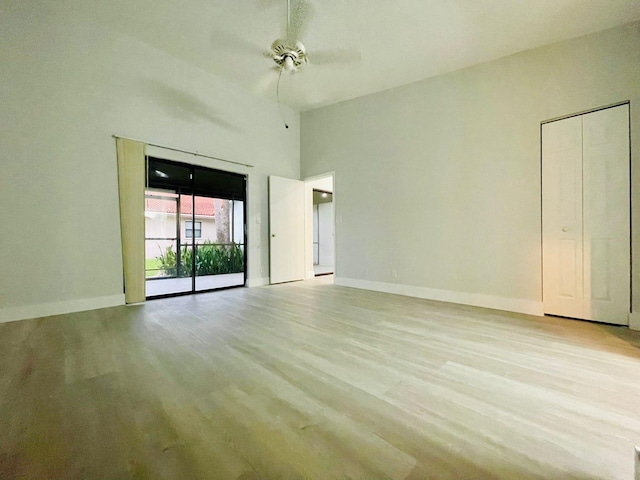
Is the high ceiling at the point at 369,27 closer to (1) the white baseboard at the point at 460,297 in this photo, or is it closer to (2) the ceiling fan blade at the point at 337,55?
(2) the ceiling fan blade at the point at 337,55

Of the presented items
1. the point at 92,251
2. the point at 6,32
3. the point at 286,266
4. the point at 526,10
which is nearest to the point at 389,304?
the point at 286,266

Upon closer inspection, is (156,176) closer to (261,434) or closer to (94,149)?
(94,149)

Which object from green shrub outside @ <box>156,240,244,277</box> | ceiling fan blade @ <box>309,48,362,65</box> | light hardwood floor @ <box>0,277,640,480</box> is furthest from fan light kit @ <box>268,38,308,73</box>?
green shrub outside @ <box>156,240,244,277</box>

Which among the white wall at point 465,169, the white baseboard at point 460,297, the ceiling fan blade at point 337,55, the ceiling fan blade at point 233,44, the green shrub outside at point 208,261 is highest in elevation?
the ceiling fan blade at point 233,44

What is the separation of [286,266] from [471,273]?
3341 millimetres

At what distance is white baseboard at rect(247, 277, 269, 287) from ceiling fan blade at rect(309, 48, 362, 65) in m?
3.74

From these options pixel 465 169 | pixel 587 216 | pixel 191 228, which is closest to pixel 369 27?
pixel 465 169

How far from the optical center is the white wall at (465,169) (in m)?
2.81

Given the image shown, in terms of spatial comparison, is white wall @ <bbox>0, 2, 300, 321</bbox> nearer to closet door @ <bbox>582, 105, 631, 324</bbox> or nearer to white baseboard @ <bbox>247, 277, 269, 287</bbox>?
white baseboard @ <bbox>247, 277, 269, 287</bbox>

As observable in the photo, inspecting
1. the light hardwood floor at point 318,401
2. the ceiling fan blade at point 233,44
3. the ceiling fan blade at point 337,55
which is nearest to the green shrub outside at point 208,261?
the light hardwood floor at point 318,401

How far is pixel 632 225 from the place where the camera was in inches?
99.8

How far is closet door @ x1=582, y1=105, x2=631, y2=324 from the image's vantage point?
2.58m

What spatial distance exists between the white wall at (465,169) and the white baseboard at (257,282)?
1.46 meters

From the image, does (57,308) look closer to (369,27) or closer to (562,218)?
(369,27)
